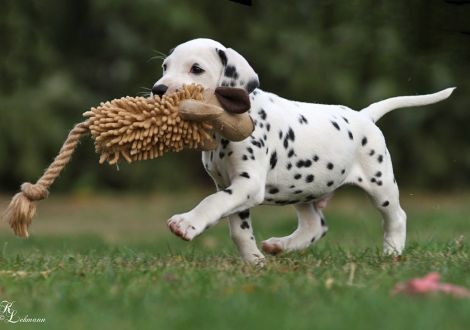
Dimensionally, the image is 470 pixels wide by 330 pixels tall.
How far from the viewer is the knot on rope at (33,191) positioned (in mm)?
4332

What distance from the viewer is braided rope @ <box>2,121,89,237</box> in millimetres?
4301

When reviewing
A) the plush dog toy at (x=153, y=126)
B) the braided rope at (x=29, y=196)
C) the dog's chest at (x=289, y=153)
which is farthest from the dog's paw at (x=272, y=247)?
the braided rope at (x=29, y=196)

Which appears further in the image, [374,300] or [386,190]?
[386,190]

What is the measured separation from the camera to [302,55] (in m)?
13.4

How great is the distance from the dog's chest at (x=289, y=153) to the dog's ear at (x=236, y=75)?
0.22m

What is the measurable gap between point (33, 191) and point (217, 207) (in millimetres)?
1093

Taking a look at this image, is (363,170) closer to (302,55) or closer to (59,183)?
(302,55)

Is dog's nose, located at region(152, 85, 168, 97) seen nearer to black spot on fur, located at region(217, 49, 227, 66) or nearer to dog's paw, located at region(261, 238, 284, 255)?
black spot on fur, located at region(217, 49, 227, 66)

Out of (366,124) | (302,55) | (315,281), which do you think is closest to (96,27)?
(302,55)

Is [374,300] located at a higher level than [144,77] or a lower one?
lower

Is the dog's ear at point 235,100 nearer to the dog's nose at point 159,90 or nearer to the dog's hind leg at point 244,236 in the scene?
the dog's nose at point 159,90

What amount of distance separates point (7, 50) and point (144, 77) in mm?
4091

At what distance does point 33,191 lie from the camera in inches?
170
